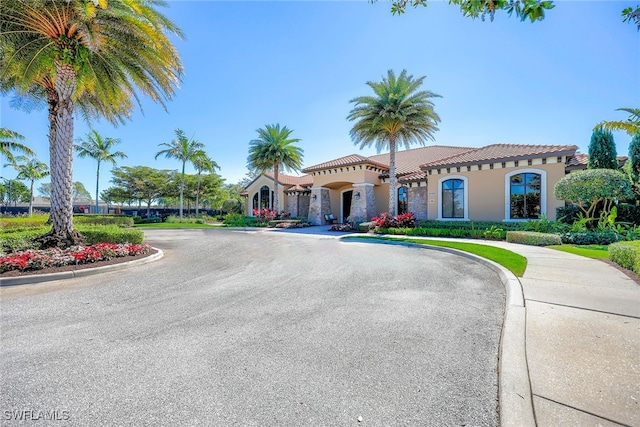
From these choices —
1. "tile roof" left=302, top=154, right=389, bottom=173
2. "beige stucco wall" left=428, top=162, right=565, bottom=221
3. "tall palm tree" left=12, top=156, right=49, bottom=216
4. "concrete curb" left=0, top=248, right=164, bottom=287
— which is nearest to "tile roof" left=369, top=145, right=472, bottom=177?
"tile roof" left=302, top=154, right=389, bottom=173

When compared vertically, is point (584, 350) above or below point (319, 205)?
below

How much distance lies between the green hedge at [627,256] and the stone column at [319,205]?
2053cm

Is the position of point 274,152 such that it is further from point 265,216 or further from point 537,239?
point 537,239

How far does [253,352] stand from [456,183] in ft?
62.1

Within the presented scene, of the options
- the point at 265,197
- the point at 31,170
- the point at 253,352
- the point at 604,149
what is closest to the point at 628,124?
the point at 604,149

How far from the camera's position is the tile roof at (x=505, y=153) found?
15424 millimetres

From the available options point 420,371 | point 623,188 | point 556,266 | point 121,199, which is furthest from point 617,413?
point 121,199

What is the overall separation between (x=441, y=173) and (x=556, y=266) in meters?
13.1

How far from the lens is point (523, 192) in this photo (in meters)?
16.7

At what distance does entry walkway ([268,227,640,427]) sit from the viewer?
2.25 m

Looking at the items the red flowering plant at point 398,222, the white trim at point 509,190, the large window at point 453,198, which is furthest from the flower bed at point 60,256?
the white trim at point 509,190

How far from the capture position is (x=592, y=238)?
1238cm

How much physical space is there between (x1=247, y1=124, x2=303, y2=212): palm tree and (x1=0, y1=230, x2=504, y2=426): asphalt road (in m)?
23.4

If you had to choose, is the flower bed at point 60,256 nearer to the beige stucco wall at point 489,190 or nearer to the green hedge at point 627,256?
the green hedge at point 627,256
